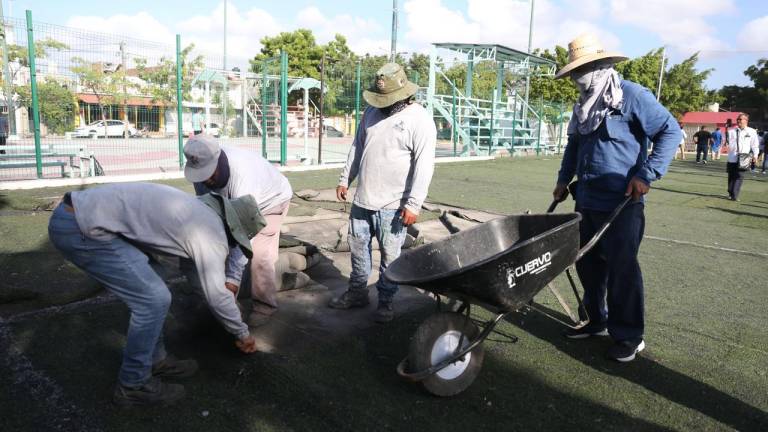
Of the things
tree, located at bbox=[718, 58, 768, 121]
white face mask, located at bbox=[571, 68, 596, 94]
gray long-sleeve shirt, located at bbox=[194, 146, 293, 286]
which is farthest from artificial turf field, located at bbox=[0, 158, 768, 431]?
tree, located at bbox=[718, 58, 768, 121]

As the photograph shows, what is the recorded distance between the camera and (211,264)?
8.48ft

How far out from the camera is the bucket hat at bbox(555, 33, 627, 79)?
11.0 feet

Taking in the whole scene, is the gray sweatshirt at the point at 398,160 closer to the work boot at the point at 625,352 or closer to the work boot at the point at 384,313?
the work boot at the point at 384,313

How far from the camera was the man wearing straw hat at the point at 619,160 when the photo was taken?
10.9 feet

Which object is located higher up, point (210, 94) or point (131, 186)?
point (210, 94)

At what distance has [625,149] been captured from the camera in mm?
3428

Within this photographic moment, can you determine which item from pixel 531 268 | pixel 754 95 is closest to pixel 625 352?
pixel 531 268

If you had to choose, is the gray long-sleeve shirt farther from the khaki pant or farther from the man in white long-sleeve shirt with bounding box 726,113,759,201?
the man in white long-sleeve shirt with bounding box 726,113,759,201

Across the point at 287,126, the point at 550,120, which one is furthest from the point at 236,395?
the point at 550,120

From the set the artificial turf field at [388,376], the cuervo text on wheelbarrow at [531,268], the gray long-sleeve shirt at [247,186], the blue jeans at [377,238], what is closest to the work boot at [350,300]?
the blue jeans at [377,238]

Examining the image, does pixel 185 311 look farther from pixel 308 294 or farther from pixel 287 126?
pixel 287 126

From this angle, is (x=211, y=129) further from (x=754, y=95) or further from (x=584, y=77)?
(x=754, y=95)

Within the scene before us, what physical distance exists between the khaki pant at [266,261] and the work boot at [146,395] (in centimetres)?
113

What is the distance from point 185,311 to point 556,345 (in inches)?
98.9
